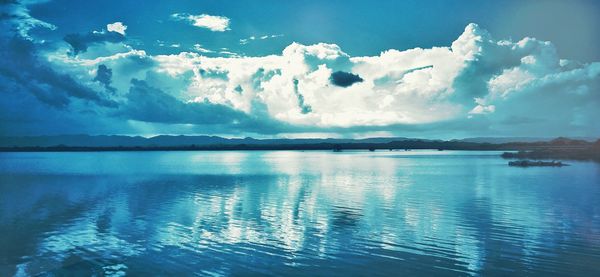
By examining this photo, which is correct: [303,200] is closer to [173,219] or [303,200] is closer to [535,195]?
[173,219]

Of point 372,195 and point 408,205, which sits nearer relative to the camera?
point 408,205

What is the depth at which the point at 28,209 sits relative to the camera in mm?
38906

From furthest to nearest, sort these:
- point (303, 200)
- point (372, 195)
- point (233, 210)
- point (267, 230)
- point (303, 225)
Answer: point (372, 195)
point (303, 200)
point (233, 210)
point (303, 225)
point (267, 230)

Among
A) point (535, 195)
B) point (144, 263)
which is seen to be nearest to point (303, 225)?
point (144, 263)

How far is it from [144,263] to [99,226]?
38.3 feet

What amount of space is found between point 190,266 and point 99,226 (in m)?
13.6

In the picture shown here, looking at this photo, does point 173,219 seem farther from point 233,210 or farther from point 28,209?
point 28,209

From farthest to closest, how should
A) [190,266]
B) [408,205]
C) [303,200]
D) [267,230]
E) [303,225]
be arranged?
1. [303,200]
2. [408,205]
3. [303,225]
4. [267,230]
5. [190,266]

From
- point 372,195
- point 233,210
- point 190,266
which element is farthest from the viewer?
point 372,195

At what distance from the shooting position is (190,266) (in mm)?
20172

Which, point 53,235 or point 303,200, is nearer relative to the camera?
point 53,235

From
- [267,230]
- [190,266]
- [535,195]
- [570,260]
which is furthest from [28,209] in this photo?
[535,195]

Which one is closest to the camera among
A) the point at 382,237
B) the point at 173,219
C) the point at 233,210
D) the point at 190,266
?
the point at 190,266

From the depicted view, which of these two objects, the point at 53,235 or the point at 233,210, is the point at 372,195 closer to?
the point at 233,210
